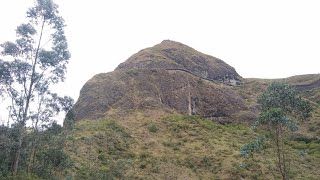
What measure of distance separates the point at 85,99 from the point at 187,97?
1628cm

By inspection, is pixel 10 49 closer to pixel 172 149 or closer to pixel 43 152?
pixel 43 152

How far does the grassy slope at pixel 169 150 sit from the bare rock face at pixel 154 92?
353 cm

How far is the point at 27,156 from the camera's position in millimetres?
29141

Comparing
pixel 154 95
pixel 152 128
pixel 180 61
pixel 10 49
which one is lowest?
pixel 152 128

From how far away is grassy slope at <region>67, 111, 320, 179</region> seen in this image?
40.7m

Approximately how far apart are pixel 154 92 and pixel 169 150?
54.6 ft

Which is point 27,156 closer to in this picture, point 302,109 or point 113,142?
point 113,142

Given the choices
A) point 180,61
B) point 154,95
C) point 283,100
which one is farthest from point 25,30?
point 180,61

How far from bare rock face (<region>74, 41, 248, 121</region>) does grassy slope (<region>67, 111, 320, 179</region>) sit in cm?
353

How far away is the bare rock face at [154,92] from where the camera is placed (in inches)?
2290

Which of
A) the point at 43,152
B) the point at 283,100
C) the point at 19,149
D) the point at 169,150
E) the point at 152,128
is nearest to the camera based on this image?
the point at 19,149

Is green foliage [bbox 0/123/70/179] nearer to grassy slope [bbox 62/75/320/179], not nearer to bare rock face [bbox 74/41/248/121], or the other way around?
grassy slope [bbox 62/75/320/179]

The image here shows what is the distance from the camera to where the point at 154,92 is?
62250 mm

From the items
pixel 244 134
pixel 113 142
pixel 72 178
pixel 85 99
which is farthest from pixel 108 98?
pixel 72 178
